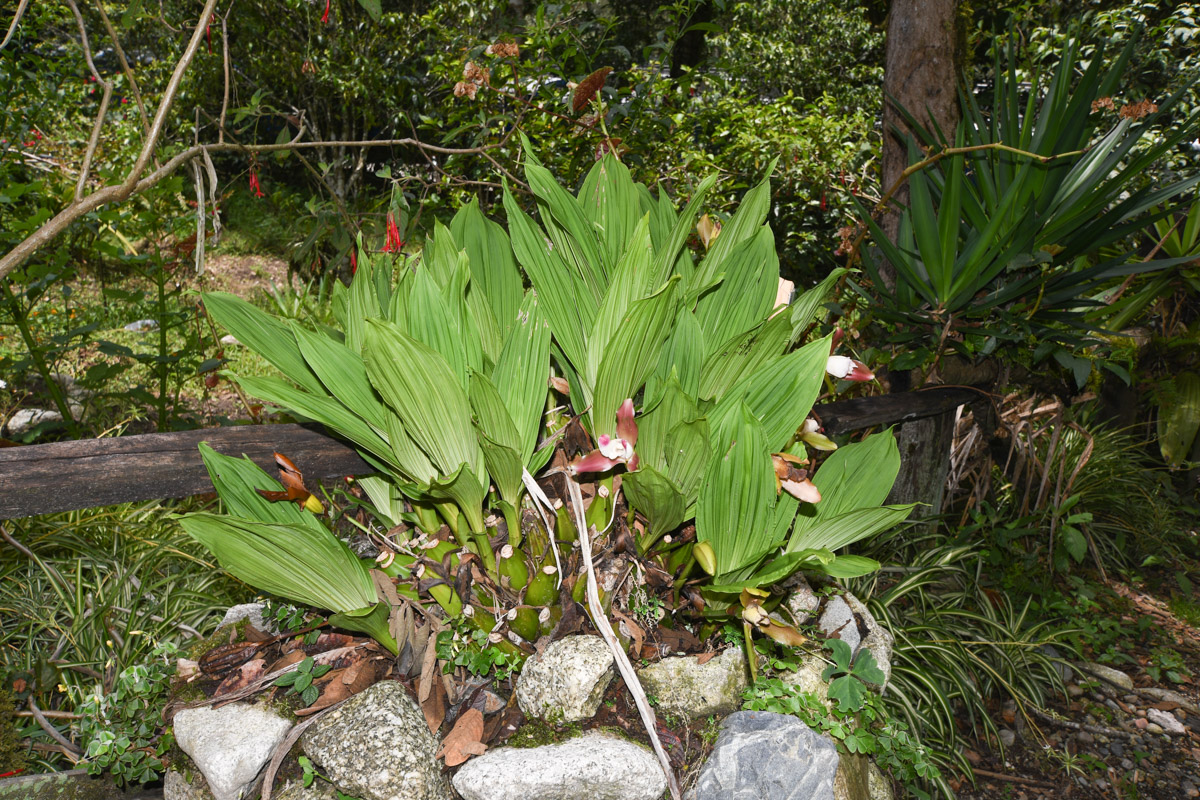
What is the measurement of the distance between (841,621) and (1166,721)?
5.72 feet

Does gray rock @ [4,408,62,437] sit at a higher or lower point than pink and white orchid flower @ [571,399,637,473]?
lower

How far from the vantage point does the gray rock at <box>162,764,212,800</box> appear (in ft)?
4.66

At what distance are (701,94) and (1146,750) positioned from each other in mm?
5628

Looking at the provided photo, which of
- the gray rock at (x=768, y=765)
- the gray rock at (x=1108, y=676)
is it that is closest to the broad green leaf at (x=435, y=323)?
the gray rock at (x=768, y=765)

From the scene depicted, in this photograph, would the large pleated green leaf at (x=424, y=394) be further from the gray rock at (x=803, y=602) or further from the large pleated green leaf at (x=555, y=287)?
the gray rock at (x=803, y=602)

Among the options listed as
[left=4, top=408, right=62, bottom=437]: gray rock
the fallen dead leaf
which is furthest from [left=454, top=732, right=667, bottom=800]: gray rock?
[left=4, top=408, right=62, bottom=437]: gray rock

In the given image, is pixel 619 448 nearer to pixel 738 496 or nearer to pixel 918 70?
pixel 738 496

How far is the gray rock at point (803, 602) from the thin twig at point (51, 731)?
1836mm

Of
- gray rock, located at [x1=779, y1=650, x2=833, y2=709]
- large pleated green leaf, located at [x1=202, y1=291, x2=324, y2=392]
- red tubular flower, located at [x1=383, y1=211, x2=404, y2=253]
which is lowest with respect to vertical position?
gray rock, located at [x1=779, y1=650, x2=833, y2=709]

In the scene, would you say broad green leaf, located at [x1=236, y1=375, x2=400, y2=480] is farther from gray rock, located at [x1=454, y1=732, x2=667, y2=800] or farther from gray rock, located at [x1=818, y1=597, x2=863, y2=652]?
gray rock, located at [x1=818, y1=597, x2=863, y2=652]

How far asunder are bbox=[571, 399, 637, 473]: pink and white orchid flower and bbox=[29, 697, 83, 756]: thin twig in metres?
1.62

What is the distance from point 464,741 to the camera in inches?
53.1

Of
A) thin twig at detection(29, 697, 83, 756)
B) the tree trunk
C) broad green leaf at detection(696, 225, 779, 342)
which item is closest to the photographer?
broad green leaf at detection(696, 225, 779, 342)

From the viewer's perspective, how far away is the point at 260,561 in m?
1.27
